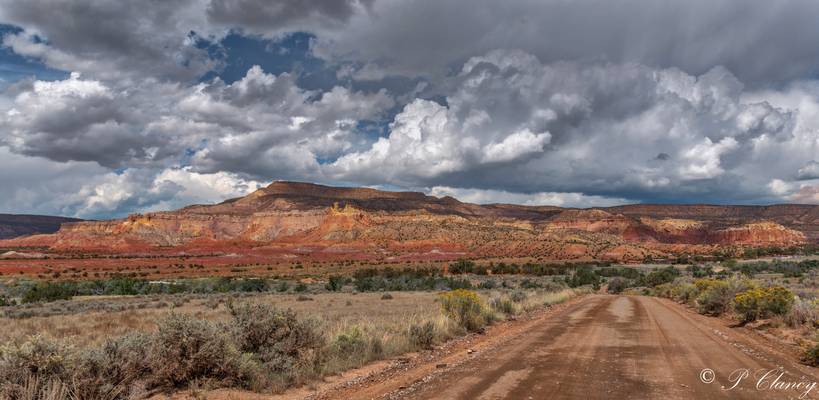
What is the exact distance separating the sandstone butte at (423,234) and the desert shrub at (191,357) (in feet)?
304

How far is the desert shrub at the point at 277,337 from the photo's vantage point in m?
10.5

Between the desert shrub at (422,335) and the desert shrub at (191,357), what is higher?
the desert shrub at (191,357)

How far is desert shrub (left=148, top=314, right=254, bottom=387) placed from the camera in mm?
8945

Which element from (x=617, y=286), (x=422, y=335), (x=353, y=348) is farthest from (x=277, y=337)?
(x=617, y=286)

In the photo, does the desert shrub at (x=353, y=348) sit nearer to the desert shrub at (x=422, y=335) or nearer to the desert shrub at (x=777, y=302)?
the desert shrub at (x=422, y=335)

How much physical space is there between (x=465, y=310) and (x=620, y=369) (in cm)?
811

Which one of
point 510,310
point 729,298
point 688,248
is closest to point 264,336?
point 510,310

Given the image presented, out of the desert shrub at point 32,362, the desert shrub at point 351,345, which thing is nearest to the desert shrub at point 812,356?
the desert shrub at point 351,345

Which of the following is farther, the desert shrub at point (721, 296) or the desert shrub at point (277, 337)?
the desert shrub at point (721, 296)

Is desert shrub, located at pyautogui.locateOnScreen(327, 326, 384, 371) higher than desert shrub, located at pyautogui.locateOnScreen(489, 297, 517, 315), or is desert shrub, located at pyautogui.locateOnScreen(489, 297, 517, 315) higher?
desert shrub, located at pyautogui.locateOnScreen(327, 326, 384, 371)

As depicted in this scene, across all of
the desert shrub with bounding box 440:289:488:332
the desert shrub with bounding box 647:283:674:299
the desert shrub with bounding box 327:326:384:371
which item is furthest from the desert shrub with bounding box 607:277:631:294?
the desert shrub with bounding box 327:326:384:371

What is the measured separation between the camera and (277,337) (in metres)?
11.0

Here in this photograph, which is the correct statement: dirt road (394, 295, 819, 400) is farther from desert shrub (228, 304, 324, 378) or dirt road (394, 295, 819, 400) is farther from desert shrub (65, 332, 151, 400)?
desert shrub (65, 332, 151, 400)

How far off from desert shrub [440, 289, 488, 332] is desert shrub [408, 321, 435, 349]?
2.59 m
